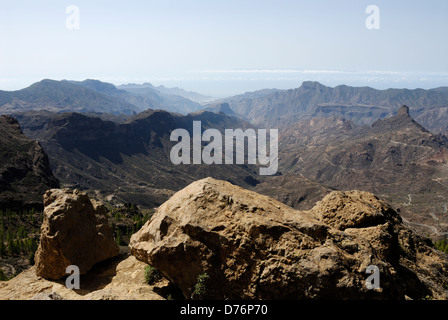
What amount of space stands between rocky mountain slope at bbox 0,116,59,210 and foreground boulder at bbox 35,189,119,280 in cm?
12435

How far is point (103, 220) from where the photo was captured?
22594 millimetres

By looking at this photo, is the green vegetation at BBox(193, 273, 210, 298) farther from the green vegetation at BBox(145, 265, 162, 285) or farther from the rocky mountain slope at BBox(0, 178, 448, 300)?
the green vegetation at BBox(145, 265, 162, 285)

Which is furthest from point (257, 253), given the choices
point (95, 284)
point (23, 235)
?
point (23, 235)

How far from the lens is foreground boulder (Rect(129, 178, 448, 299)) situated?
1287 centimetres

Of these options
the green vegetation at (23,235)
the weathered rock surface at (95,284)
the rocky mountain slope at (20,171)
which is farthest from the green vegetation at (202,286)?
the rocky mountain slope at (20,171)

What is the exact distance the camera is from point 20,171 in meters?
154

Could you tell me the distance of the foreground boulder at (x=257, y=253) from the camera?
12867 mm

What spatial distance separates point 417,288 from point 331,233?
757 cm

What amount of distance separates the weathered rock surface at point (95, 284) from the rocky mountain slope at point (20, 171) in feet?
407

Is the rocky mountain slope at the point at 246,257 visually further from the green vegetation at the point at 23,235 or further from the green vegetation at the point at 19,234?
the green vegetation at the point at 19,234

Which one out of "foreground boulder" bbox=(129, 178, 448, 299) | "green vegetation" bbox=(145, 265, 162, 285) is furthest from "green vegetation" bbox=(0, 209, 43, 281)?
"foreground boulder" bbox=(129, 178, 448, 299)

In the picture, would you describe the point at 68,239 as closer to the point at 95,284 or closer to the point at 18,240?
the point at 95,284
